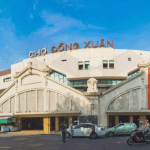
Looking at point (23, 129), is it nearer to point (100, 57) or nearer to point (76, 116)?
point (76, 116)

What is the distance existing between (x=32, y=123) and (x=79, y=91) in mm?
10477

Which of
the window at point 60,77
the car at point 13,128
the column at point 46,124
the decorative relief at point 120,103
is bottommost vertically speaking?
the car at point 13,128

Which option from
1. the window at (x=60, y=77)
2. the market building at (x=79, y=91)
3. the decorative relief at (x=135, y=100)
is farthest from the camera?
the window at (x=60, y=77)

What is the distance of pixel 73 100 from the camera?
3388 centimetres

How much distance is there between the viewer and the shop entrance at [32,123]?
36638 mm

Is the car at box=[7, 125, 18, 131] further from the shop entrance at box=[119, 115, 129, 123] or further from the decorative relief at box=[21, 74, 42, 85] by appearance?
the shop entrance at box=[119, 115, 129, 123]

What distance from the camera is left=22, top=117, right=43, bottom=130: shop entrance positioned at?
36638mm

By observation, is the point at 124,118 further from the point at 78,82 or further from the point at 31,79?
the point at 78,82

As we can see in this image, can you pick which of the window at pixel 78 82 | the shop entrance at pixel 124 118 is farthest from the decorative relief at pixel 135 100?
the window at pixel 78 82

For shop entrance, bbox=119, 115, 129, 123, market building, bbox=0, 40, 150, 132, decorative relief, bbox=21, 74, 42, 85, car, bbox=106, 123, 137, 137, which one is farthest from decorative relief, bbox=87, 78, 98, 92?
decorative relief, bbox=21, 74, 42, 85

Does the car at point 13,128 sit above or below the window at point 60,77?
below

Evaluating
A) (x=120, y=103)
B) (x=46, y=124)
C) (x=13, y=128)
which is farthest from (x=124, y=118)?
(x=13, y=128)

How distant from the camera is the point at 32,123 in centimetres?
3788

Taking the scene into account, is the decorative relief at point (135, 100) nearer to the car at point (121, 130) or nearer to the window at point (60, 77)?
the car at point (121, 130)
